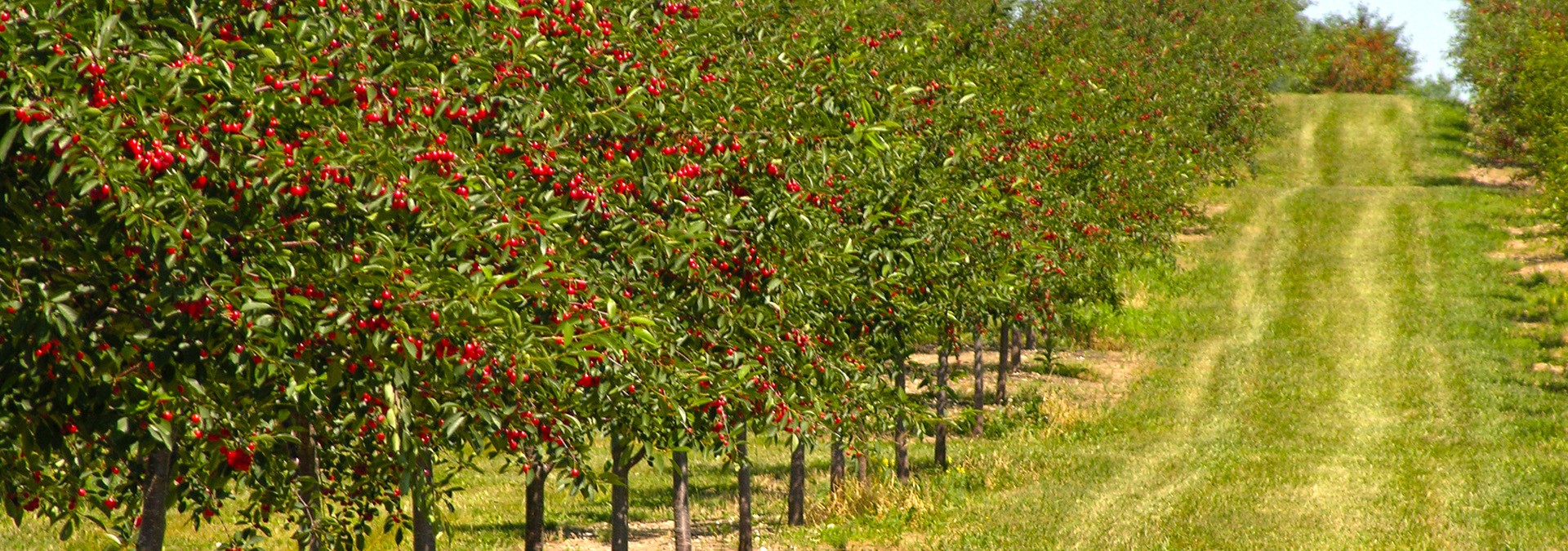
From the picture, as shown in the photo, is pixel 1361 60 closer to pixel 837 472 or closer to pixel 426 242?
pixel 837 472

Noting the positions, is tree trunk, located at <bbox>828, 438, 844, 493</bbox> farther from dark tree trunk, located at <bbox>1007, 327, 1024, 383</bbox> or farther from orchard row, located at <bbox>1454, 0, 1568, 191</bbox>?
orchard row, located at <bbox>1454, 0, 1568, 191</bbox>

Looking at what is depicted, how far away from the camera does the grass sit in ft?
52.7

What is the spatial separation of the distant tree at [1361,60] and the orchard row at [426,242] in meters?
68.6

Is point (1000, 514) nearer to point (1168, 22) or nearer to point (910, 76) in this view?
point (910, 76)

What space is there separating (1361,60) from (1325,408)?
54.3 metres

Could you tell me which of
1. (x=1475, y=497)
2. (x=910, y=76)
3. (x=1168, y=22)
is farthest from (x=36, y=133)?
(x=1168, y=22)

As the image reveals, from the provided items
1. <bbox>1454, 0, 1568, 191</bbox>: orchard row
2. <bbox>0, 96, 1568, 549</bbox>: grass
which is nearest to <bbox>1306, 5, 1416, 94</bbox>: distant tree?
<bbox>1454, 0, 1568, 191</bbox>: orchard row

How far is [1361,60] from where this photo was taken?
74312mm

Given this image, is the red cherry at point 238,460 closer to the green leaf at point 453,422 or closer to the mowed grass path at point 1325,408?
the green leaf at point 453,422

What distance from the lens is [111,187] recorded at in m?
4.13

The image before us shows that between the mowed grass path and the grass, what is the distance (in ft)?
0.21

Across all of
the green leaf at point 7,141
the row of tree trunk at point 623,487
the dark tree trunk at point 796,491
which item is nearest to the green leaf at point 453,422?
the row of tree trunk at point 623,487

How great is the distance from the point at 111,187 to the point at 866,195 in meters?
6.66

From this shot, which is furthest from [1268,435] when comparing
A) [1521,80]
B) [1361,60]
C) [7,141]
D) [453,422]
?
[1361,60]
